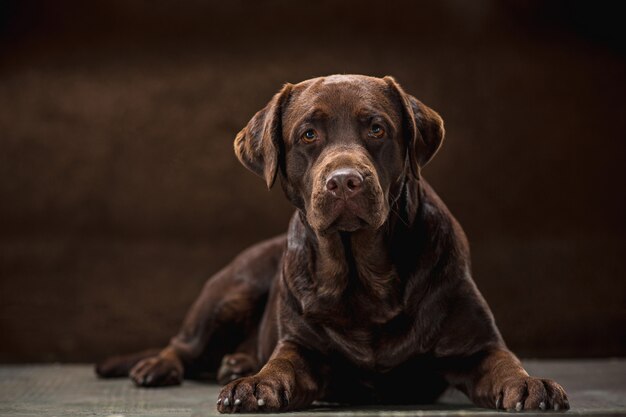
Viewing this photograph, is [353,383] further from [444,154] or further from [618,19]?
[618,19]

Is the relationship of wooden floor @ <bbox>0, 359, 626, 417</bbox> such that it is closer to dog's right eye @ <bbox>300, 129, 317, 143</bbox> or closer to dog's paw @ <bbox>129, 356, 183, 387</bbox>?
dog's paw @ <bbox>129, 356, 183, 387</bbox>

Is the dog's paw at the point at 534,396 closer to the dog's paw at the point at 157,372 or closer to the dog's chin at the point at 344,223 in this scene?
the dog's chin at the point at 344,223

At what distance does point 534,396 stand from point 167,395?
1585mm

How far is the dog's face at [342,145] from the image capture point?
2932 millimetres

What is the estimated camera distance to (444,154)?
5234 mm

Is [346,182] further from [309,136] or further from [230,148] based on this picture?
[230,148]

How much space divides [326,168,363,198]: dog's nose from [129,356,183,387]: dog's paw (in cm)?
157

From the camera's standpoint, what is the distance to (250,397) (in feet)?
9.20

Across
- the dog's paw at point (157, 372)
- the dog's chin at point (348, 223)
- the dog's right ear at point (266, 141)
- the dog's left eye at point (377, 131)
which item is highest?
the dog's left eye at point (377, 131)

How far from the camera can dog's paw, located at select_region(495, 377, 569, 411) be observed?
268 centimetres

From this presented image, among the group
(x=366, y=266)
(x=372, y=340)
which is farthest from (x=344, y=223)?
(x=372, y=340)

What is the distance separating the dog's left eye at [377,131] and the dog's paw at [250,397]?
0.85 meters

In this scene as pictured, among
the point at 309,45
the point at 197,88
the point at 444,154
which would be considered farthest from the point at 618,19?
the point at 197,88

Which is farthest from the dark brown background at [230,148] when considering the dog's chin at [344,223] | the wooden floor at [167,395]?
the dog's chin at [344,223]
